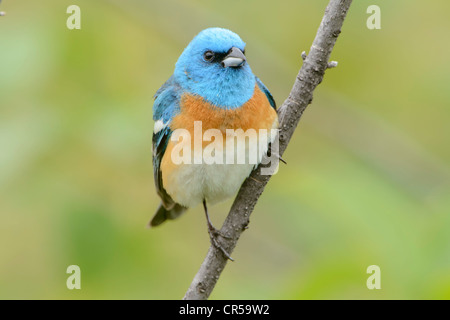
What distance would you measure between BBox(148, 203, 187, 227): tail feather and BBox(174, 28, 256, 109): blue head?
1.34 m

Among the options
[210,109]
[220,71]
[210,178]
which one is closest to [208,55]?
[220,71]

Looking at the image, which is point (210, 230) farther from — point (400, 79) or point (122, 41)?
point (400, 79)

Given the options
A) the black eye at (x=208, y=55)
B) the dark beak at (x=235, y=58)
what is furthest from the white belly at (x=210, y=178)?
the black eye at (x=208, y=55)

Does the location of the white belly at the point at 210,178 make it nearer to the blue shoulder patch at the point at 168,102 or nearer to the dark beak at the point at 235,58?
the blue shoulder patch at the point at 168,102

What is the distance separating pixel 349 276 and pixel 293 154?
2.81 m

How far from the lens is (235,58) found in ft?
13.9

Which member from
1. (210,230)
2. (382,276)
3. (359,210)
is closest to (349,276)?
(382,276)

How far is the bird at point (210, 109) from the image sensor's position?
4230 millimetres

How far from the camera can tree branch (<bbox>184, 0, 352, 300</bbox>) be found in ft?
11.1

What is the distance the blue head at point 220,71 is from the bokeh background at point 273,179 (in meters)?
0.52

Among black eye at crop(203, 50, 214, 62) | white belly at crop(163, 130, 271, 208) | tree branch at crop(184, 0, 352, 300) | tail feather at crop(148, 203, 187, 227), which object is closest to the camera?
tree branch at crop(184, 0, 352, 300)

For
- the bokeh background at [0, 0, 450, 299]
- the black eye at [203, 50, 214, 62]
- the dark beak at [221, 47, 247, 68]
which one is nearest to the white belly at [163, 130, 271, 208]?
the bokeh background at [0, 0, 450, 299]

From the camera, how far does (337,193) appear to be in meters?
3.95

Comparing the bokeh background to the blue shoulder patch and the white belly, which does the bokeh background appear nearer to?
the blue shoulder patch
